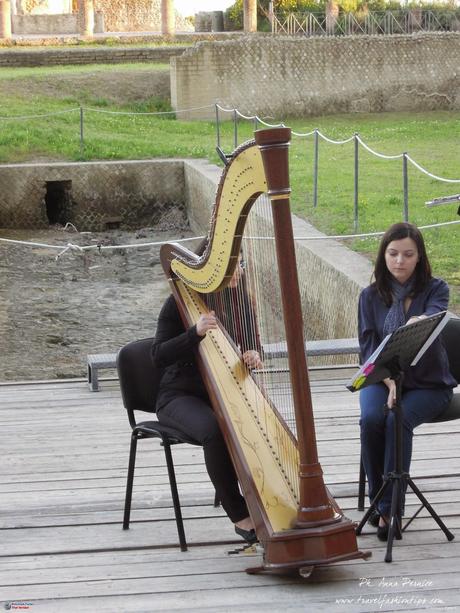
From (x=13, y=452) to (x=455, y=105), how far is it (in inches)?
774

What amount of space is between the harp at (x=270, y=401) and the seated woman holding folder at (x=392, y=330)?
0.38 meters

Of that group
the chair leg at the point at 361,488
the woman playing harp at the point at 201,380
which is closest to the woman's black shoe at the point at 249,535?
the woman playing harp at the point at 201,380

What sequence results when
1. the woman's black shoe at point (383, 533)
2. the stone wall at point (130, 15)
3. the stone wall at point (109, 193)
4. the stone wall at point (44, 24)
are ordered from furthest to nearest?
the stone wall at point (130, 15) → the stone wall at point (44, 24) → the stone wall at point (109, 193) → the woman's black shoe at point (383, 533)

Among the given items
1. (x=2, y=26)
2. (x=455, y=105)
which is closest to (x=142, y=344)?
(x=455, y=105)

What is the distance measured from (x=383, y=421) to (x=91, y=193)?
1430 cm

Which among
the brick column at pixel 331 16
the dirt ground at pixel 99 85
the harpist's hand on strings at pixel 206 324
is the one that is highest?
the brick column at pixel 331 16

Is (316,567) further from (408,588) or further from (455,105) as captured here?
(455,105)

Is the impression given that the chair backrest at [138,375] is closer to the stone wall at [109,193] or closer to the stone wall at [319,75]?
the stone wall at [109,193]

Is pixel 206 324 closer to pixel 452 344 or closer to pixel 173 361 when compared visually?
pixel 173 361

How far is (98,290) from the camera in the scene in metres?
13.9

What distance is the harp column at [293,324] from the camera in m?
3.19

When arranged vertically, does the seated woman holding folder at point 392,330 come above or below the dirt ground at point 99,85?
below

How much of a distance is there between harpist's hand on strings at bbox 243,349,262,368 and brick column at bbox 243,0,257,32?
83.3ft

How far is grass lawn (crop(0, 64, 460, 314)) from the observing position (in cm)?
1156
